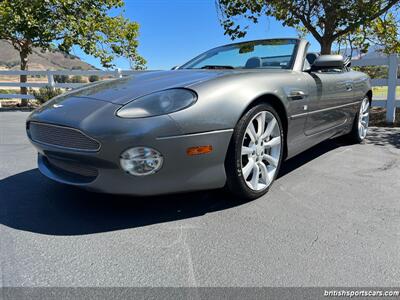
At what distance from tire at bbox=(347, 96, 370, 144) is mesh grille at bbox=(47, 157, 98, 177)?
3577 mm

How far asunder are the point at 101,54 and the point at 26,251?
12371mm

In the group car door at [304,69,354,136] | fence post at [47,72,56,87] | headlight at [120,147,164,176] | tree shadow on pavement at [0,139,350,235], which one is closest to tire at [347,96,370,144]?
car door at [304,69,354,136]

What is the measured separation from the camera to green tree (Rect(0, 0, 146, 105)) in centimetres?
1054

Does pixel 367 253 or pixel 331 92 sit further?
pixel 331 92

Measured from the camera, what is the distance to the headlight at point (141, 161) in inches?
82.0

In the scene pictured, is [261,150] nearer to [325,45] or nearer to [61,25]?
[325,45]

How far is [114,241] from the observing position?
2025 millimetres

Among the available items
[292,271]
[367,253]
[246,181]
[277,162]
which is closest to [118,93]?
[246,181]

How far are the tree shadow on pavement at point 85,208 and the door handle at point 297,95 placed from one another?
999 millimetres

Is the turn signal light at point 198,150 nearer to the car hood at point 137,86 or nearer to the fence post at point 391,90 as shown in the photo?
the car hood at point 137,86

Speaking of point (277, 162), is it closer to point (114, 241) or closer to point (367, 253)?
point (367, 253)

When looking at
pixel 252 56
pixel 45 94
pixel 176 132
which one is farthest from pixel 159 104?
pixel 45 94

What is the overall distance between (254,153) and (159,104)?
0.89m

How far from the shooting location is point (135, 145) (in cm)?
206
